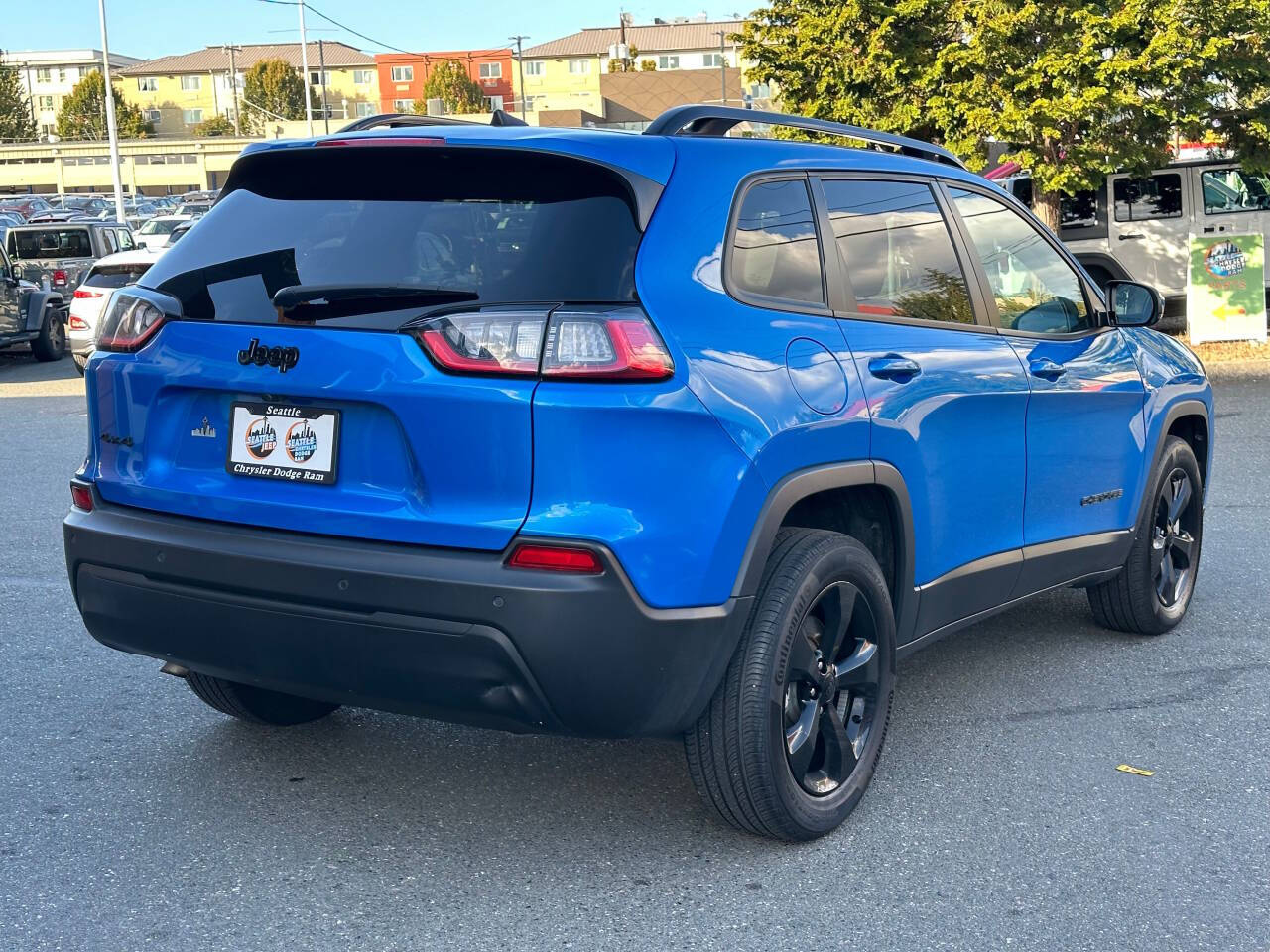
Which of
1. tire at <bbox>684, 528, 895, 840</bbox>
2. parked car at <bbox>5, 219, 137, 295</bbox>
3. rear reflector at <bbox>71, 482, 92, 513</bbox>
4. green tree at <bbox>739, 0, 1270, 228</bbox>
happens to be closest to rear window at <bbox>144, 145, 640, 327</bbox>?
rear reflector at <bbox>71, 482, 92, 513</bbox>

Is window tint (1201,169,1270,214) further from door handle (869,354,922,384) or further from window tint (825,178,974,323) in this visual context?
door handle (869,354,922,384)

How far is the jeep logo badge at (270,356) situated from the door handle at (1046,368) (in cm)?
243

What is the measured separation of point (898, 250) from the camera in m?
4.34

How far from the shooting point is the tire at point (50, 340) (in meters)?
19.7

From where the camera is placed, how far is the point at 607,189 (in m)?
3.46

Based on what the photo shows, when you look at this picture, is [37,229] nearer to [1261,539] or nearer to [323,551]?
[1261,539]

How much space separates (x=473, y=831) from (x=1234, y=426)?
9446mm

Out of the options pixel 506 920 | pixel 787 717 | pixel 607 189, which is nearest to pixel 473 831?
pixel 506 920

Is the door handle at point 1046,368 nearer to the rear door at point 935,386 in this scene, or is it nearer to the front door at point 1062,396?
the front door at point 1062,396

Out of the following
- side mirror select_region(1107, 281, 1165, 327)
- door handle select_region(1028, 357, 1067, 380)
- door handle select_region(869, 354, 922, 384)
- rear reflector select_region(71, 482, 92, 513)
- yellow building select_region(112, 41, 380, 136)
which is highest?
yellow building select_region(112, 41, 380, 136)

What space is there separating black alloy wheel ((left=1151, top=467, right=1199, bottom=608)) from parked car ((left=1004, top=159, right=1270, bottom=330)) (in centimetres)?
1224

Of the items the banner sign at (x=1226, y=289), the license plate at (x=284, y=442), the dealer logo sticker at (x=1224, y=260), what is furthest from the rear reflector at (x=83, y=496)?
the dealer logo sticker at (x=1224, y=260)

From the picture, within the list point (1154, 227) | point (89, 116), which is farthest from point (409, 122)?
point (89, 116)

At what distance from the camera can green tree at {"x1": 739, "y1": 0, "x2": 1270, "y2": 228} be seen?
14117mm
